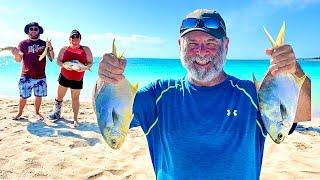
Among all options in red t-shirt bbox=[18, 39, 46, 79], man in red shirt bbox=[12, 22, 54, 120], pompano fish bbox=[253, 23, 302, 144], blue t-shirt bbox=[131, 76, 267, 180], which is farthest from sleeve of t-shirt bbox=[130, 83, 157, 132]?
red t-shirt bbox=[18, 39, 46, 79]

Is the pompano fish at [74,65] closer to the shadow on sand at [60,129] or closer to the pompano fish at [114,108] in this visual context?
the shadow on sand at [60,129]

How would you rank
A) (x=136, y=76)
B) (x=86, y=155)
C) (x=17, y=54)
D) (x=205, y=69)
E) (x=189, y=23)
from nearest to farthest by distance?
(x=205, y=69) < (x=189, y=23) < (x=86, y=155) < (x=17, y=54) < (x=136, y=76)

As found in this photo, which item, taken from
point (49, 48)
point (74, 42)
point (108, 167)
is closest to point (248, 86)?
point (108, 167)

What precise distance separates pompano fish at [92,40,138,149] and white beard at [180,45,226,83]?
658 mm

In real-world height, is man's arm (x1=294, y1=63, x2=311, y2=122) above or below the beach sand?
above

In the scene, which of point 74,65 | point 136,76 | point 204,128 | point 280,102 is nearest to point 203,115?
point 204,128

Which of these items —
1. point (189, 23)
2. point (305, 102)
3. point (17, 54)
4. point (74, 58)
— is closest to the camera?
point (305, 102)

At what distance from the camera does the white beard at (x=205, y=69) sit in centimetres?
292

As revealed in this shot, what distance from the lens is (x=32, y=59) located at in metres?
8.40

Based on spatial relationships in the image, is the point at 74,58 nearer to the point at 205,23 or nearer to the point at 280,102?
the point at 205,23

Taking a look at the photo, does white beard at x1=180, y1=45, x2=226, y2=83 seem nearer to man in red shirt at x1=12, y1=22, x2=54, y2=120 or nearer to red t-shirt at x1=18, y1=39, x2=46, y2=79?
man in red shirt at x1=12, y1=22, x2=54, y2=120

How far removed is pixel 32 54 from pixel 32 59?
0.33 feet

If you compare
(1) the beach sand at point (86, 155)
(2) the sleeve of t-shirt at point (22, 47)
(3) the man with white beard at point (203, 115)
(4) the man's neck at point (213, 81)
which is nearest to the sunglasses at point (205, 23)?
(3) the man with white beard at point (203, 115)

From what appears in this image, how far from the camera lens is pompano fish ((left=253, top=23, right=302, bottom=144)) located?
2410 millimetres
